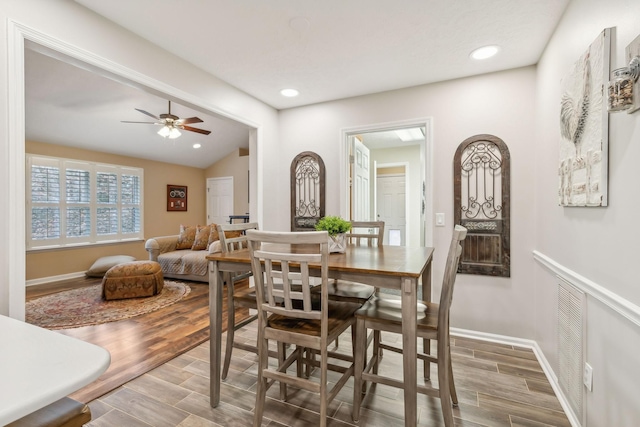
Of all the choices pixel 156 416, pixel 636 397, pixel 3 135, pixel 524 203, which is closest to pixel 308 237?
pixel 636 397

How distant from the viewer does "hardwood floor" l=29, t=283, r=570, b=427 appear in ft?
5.59

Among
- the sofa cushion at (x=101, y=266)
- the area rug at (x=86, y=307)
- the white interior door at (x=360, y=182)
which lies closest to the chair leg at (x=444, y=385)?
the white interior door at (x=360, y=182)

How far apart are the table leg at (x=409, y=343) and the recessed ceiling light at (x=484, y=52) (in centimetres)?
200

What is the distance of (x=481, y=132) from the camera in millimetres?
2756

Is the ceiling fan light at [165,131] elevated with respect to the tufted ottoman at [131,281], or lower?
elevated

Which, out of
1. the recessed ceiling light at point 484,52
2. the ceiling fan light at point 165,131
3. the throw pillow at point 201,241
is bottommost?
the throw pillow at point 201,241

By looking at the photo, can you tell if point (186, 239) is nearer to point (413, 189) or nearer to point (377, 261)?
point (413, 189)

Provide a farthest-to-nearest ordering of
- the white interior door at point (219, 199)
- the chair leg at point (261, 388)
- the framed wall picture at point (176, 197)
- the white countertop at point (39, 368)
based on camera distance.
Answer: the white interior door at point (219, 199) < the framed wall picture at point (176, 197) < the chair leg at point (261, 388) < the white countertop at point (39, 368)

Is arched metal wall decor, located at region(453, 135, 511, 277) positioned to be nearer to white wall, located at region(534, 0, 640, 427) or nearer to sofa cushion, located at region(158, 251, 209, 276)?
white wall, located at region(534, 0, 640, 427)

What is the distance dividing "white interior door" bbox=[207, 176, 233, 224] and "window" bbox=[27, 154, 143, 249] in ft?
5.22

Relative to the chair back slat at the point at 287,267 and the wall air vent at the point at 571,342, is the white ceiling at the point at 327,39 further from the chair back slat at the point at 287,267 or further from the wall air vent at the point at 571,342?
the wall air vent at the point at 571,342

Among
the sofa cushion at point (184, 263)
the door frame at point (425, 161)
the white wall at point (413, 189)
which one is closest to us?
the door frame at point (425, 161)

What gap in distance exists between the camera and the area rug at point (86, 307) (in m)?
3.21

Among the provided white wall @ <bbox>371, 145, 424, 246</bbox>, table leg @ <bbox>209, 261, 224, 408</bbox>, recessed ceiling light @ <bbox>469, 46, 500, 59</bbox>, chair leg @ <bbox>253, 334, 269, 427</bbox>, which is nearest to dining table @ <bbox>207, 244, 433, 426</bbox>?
table leg @ <bbox>209, 261, 224, 408</bbox>
